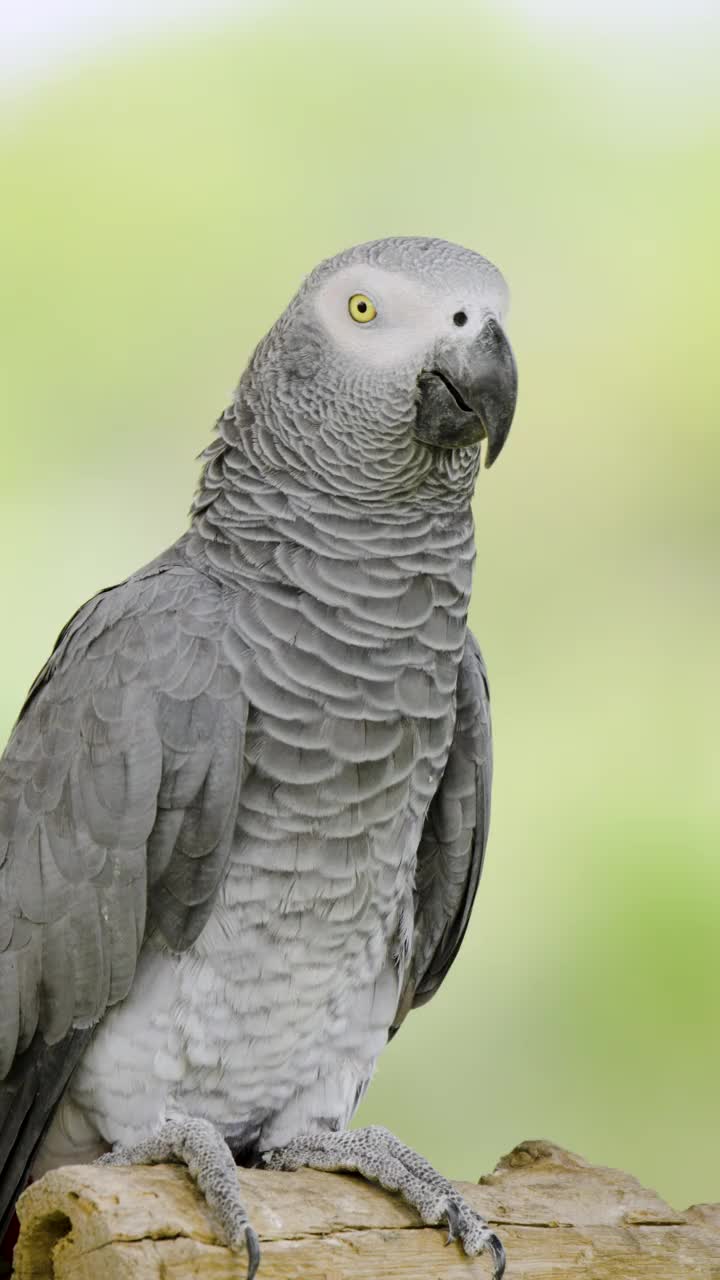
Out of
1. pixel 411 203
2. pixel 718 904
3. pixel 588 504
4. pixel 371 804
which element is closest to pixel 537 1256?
pixel 371 804

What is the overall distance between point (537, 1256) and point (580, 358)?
211cm

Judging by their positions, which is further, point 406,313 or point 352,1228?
point 406,313

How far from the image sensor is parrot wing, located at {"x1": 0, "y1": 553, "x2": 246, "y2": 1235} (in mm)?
1456

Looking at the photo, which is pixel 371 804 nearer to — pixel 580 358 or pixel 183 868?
pixel 183 868

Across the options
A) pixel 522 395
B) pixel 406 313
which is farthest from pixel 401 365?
pixel 522 395

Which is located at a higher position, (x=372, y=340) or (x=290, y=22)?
(x=290, y=22)

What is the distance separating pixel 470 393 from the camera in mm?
1435

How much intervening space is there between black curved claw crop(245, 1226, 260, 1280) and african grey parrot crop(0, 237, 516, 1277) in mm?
185

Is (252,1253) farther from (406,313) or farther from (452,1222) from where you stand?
(406,313)

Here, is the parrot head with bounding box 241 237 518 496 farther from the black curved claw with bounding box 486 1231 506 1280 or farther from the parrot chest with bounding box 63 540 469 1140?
the black curved claw with bounding box 486 1231 506 1280

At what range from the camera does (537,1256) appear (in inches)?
55.8

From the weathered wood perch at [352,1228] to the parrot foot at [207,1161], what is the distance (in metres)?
0.01

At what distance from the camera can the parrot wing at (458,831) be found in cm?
174

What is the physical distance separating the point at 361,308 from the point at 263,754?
51cm
